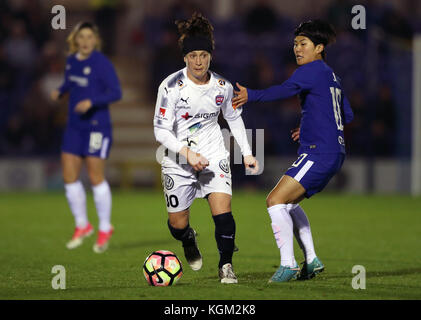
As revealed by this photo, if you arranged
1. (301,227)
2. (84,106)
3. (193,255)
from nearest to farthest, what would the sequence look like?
1. (301,227)
2. (193,255)
3. (84,106)

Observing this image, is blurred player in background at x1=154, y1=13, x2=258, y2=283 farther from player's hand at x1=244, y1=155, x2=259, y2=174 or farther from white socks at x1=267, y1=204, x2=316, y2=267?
white socks at x1=267, y1=204, x2=316, y2=267

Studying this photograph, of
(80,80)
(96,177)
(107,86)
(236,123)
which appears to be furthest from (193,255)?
(80,80)

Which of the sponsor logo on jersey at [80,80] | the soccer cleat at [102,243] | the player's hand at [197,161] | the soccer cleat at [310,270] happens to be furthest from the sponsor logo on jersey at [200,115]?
the sponsor logo on jersey at [80,80]

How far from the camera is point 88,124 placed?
8844 millimetres

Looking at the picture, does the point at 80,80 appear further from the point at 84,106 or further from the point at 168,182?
the point at 168,182

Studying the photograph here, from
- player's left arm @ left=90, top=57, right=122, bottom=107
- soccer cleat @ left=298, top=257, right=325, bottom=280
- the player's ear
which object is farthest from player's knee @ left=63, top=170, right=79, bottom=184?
the player's ear

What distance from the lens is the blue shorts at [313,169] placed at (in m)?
6.21

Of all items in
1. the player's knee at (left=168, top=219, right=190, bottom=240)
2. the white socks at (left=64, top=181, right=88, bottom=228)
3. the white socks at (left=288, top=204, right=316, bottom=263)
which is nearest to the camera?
the white socks at (left=288, top=204, right=316, bottom=263)

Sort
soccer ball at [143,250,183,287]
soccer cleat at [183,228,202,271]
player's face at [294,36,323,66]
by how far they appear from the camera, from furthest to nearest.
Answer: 1. soccer cleat at [183,228,202,271]
2. player's face at [294,36,323,66]
3. soccer ball at [143,250,183,287]

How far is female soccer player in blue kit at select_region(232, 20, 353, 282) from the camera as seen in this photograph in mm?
6195

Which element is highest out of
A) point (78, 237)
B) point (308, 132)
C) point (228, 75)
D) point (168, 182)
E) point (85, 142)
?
point (228, 75)

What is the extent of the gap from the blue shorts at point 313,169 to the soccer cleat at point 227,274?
83 cm

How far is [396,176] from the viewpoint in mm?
17359

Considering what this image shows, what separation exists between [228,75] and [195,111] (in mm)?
12973
